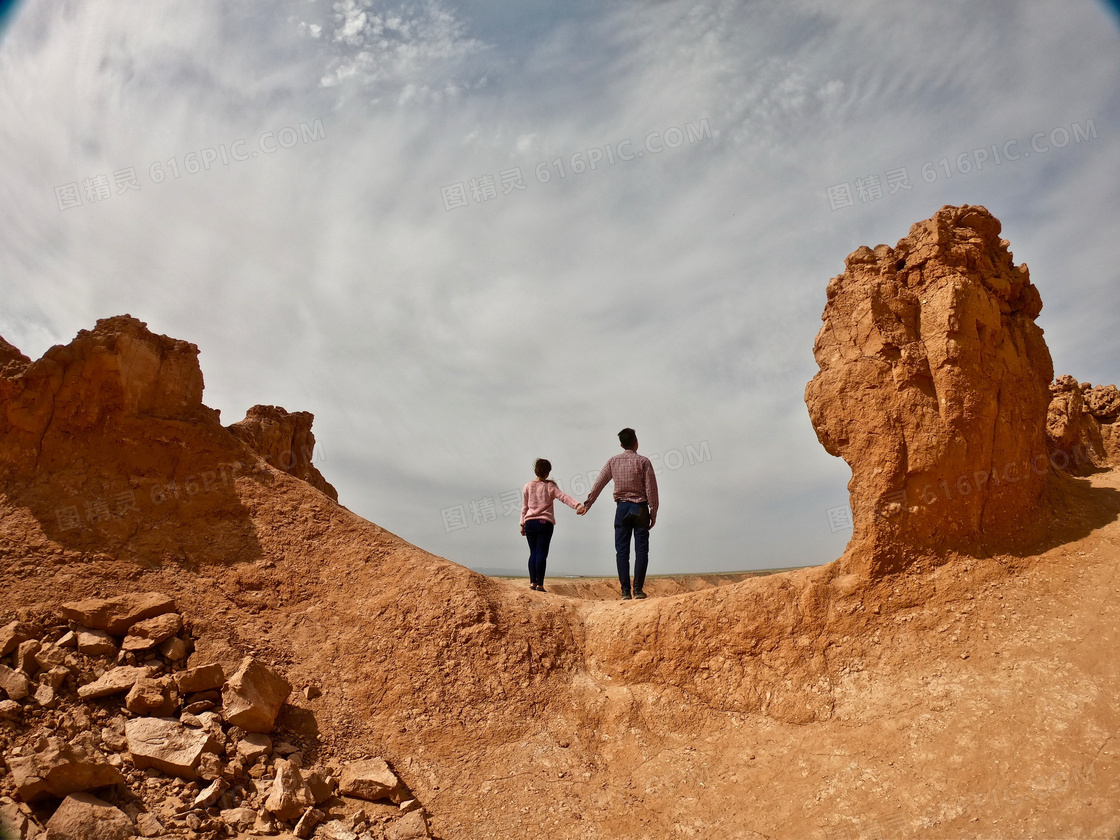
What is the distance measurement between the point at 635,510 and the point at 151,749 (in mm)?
4863

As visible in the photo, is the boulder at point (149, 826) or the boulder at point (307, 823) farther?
the boulder at point (307, 823)

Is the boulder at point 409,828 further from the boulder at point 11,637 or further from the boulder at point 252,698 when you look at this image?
the boulder at point 11,637

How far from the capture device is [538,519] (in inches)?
317

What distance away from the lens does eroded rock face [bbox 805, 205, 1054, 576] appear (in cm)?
570

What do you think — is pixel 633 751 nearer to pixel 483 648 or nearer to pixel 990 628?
pixel 483 648

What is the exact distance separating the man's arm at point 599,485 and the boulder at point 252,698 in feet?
13.1

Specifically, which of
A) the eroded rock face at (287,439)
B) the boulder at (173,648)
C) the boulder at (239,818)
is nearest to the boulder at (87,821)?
the boulder at (239,818)

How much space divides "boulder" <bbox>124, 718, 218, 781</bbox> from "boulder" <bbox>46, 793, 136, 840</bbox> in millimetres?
524

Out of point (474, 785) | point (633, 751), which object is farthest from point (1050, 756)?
point (474, 785)

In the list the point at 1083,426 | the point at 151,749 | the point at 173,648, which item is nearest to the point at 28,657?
the point at 173,648

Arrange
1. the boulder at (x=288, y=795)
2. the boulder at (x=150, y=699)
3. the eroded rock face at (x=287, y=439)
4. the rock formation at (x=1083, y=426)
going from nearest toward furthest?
1. the boulder at (x=288, y=795)
2. the boulder at (x=150, y=699)
3. the rock formation at (x=1083, y=426)
4. the eroded rock face at (x=287, y=439)

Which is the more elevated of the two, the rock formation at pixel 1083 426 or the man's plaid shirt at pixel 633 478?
the rock formation at pixel 1083 426

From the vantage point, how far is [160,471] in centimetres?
697

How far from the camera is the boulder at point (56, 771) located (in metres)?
3.54
